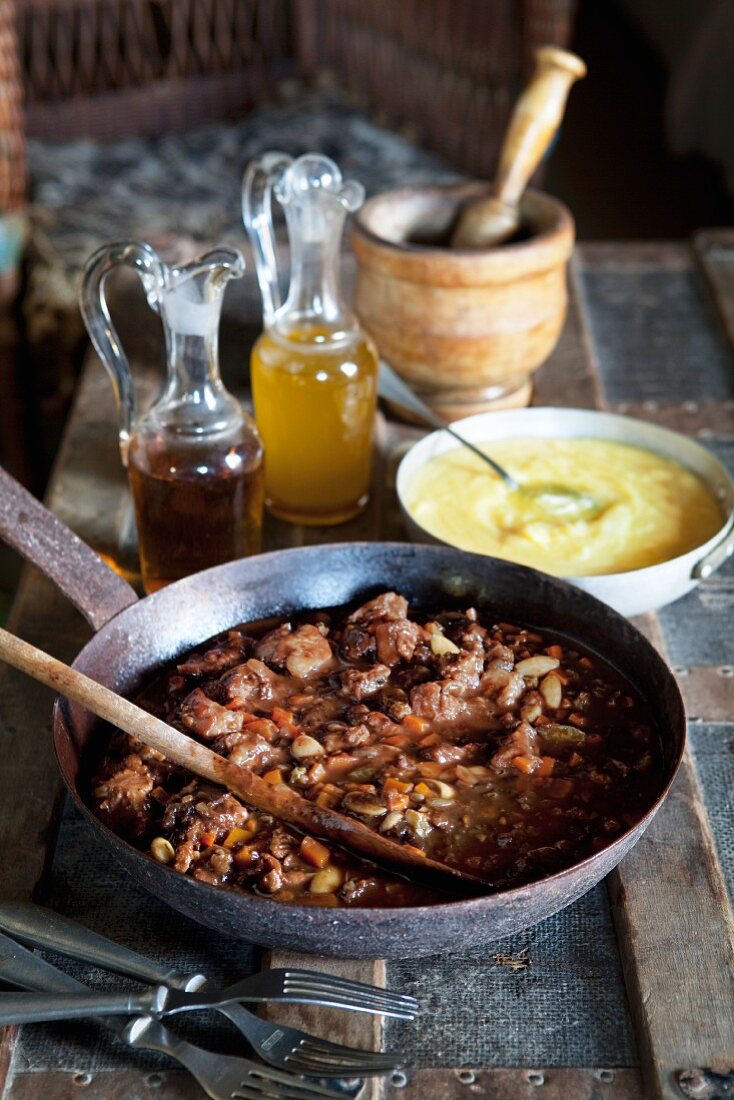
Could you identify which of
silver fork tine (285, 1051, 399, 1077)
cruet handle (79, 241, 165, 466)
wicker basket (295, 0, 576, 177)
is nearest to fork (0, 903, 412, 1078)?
silver fork tine (285, 1051, 399, 1077)

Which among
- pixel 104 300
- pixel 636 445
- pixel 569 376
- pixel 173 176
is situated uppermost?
pixel 104 300

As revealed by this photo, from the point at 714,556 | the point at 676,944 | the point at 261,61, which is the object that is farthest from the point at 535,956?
the point at 261,61

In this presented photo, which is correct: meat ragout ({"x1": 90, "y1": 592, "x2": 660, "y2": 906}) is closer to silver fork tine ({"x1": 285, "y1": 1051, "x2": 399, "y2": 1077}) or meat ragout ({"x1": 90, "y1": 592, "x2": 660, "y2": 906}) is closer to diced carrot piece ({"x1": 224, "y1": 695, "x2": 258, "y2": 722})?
diced carrot piece ({"x1": 224, "y1": 695, "x2": 258, "y2": 722})

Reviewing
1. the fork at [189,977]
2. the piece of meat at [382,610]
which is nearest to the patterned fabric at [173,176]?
the piece of meat at [382,610]

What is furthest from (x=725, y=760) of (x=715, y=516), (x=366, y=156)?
(x=366, y=156)

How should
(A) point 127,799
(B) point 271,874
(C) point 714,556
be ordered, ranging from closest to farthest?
(B) point 271,874
(A) point 127,799
(C) point 714,556

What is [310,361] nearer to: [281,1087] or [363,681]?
[363,681]

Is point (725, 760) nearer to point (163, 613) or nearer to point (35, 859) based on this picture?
point (163, 613)
